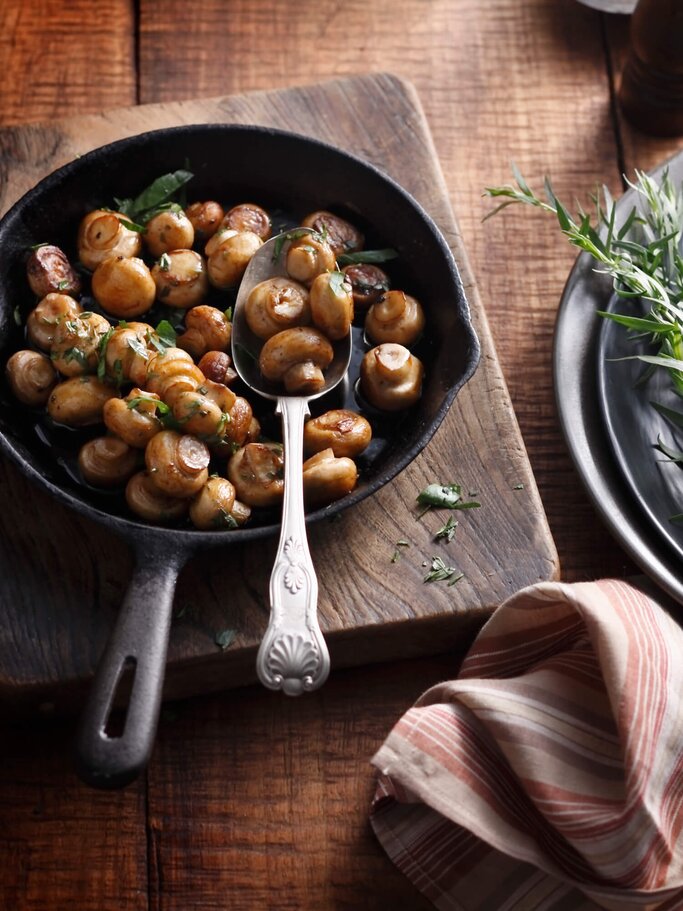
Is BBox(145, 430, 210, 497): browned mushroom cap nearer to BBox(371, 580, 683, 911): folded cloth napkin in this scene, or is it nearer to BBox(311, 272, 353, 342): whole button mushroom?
BBox(311, 272, 353, 342): whole button mushroom

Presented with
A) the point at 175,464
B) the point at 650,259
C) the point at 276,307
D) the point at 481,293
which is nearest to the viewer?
the point at 175,464

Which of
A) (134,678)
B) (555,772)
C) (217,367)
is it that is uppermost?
(217,367)

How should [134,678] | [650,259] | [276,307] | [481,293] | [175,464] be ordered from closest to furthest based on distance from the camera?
[134,678]
[175,464]
[276,307]
[650,259]
[481,293]

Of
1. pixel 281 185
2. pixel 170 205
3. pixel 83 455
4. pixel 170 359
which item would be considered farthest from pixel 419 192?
pixel 83 455

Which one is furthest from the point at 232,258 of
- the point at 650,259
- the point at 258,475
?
the point at 650,259

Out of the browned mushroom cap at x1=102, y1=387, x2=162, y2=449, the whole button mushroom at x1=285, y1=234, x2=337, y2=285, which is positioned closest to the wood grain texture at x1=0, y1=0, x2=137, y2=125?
the whole button mushroom at x1=285, y1=234, x2=337, y2=285

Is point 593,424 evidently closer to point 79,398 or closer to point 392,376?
point 392,376

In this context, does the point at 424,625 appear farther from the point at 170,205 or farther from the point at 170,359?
the point at 170,205
